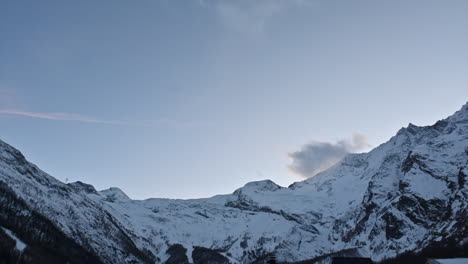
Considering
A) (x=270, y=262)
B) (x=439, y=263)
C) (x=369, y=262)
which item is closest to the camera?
(x=270, y=262)

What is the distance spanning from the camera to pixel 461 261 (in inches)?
4633

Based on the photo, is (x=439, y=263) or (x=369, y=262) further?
(x=369, y=262)

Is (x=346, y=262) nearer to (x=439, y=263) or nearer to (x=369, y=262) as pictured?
(x=369, y=262)

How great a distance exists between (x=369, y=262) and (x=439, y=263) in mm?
45584

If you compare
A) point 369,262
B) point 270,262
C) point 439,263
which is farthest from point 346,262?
point 270,262

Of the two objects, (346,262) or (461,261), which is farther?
(346,262)

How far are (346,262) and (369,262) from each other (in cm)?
900

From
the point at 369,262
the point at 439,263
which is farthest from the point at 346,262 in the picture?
the point at 439,263

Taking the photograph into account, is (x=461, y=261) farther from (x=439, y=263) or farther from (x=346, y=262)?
(x=346, y=262)

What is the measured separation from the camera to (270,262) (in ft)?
202

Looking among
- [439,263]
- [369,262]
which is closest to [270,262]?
[439,263]

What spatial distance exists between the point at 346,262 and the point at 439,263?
173 feet

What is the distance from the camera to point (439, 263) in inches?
4560

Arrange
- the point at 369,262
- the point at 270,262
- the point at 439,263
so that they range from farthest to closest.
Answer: the point at 369,262 → the point at 439,263 → the point at 270,262
